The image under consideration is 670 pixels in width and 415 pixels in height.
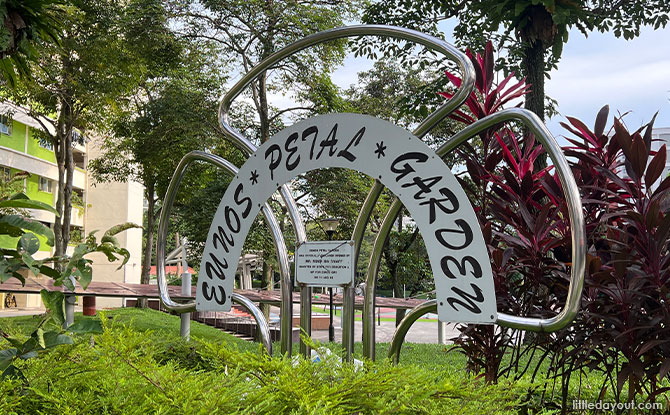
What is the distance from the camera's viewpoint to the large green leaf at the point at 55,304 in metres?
1.58

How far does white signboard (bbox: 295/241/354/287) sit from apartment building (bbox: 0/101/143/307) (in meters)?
18.5

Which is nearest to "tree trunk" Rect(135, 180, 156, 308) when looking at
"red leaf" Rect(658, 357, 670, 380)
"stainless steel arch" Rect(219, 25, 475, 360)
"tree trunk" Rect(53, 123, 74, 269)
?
"tree trunk" Rect(53, 123, 74, 269)

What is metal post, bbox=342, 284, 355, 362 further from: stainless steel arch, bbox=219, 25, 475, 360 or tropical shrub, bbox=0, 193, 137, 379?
tropical shrub, bbox=0, 193, 137, 379

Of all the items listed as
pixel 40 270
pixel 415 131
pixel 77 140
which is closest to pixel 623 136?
pixel 415 131

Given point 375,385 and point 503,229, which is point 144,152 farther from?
point 375,385

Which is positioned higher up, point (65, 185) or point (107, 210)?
point (107, 210)

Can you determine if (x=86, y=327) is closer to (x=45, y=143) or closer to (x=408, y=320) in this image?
(x=408, y=320)

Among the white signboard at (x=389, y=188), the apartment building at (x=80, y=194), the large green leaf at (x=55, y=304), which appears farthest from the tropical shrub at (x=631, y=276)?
the apartment building at (x=80, y=194)

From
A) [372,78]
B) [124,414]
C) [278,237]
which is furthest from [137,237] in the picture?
[124,414]

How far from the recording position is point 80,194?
24797mm

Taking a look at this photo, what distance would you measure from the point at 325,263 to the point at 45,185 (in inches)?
869

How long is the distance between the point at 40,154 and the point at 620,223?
22418 millimetres

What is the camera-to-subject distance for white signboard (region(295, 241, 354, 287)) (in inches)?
108

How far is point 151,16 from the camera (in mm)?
12133
